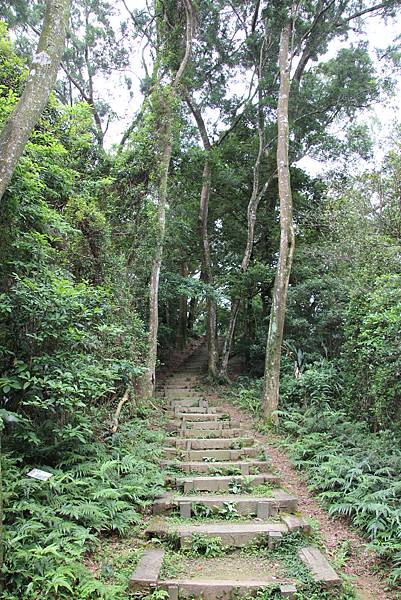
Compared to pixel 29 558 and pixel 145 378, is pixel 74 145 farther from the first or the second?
pixel 29 558

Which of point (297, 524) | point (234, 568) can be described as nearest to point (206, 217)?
point (297, 524)

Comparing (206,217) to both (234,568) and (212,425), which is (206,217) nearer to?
(212,425)

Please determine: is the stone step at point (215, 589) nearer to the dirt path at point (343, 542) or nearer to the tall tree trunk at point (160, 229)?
the dirt path at point (343, 542)

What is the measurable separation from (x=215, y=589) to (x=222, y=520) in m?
1.23

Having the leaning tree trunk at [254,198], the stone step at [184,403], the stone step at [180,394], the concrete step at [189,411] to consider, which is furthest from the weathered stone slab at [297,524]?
the leaning tree trunk at [254,198]

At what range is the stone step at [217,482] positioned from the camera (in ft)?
17.7

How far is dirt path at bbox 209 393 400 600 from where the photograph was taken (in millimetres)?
3712

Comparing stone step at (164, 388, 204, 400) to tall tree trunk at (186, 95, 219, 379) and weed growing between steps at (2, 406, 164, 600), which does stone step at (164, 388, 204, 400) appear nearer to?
tall tree trunk at (186, 95, 219, 379)

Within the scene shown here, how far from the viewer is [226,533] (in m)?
4.33

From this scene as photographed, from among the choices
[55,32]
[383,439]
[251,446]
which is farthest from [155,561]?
[55,32]

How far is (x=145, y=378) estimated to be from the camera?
981cm

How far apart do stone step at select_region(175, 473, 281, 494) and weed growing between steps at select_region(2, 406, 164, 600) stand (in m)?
0.36

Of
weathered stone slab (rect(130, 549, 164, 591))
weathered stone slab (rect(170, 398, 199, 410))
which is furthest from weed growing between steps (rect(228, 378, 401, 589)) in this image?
weathered stone slab (rect(170, 398, 199, 410))

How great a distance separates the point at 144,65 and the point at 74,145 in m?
8.93
